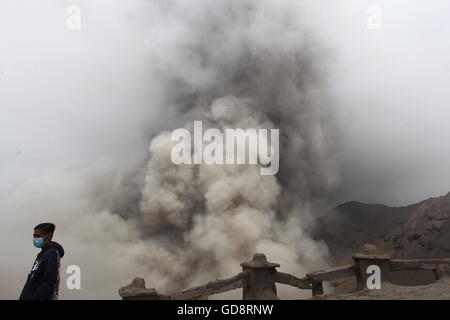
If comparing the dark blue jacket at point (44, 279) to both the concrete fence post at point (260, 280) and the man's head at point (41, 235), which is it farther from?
the concrete fence post at point (260, 280)

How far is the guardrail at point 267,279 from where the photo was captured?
714 cm

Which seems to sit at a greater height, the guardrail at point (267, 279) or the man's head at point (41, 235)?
the man's head at point (41, 235)

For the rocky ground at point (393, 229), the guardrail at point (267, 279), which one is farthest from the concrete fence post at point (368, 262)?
the rocky ground at point (393, 229)

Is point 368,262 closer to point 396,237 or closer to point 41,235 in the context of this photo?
point 41,235

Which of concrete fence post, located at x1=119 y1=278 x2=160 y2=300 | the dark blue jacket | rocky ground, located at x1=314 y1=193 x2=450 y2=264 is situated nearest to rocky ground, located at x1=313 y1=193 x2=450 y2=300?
rocky ground, located at x1=314 y1=193 x2=450 y2=264

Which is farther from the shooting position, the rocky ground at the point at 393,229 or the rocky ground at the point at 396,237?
the rocky ground at the point at 393,229

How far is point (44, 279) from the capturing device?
5.29 meters

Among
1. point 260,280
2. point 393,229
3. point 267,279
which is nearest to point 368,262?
point 267,279

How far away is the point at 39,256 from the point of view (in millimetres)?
5535

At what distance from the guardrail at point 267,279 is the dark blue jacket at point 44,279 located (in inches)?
71.5

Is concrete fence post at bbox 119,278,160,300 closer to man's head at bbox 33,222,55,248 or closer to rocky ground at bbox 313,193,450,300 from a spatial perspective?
man's head at bbox 33,222,55,248

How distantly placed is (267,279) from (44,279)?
4.93 meters

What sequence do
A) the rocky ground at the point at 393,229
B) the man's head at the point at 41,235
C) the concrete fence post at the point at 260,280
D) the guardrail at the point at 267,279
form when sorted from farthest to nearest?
the rocky ground at the point at 393,229 → the concrete fence post at the point at 260,280 → the guardrail at the point at 267,279 → the man's head at the point at 41,235

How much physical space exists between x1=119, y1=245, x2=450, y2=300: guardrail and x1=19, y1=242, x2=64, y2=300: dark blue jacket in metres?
1.82
